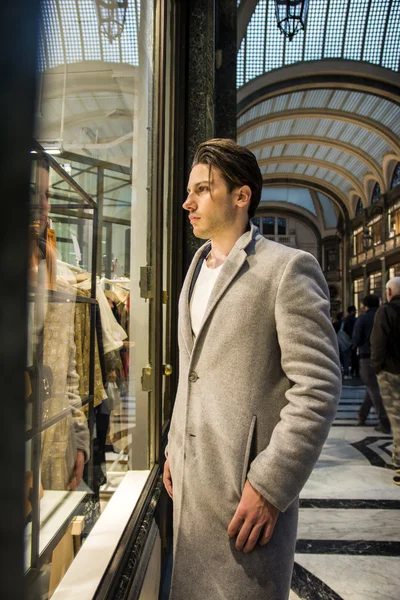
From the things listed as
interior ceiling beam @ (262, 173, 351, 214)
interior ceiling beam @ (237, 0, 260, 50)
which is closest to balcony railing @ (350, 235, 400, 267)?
interior ceiling beam @ (262, 173, 351, 214)

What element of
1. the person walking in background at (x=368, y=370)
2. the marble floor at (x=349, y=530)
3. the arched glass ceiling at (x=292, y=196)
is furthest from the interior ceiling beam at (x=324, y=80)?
the arched glass ceiling at (x=292, y=196)

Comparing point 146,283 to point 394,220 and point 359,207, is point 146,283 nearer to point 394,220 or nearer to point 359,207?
point 394,220

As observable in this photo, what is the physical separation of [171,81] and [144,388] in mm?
1715

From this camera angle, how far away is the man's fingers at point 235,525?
990 mm

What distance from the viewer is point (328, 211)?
25.7m

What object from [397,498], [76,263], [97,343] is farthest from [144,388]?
[397,498]

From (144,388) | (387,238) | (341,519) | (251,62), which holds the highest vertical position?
(251,62)

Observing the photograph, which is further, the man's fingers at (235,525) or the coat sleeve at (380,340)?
the coat sleeve at (380,340)

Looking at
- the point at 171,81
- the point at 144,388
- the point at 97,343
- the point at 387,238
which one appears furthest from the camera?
the point at 387,238

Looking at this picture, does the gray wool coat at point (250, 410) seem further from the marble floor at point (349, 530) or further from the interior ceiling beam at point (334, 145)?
the interior ceiling beam at point (334, 145)

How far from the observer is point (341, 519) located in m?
3.18

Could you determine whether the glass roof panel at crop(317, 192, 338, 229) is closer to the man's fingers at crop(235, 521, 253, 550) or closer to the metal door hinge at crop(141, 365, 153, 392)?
the metal door hinge at crop(141, 365, 153, 392)

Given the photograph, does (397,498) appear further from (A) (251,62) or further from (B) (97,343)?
(A) (251,62)

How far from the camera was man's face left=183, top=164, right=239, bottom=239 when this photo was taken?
1186 millimetres
